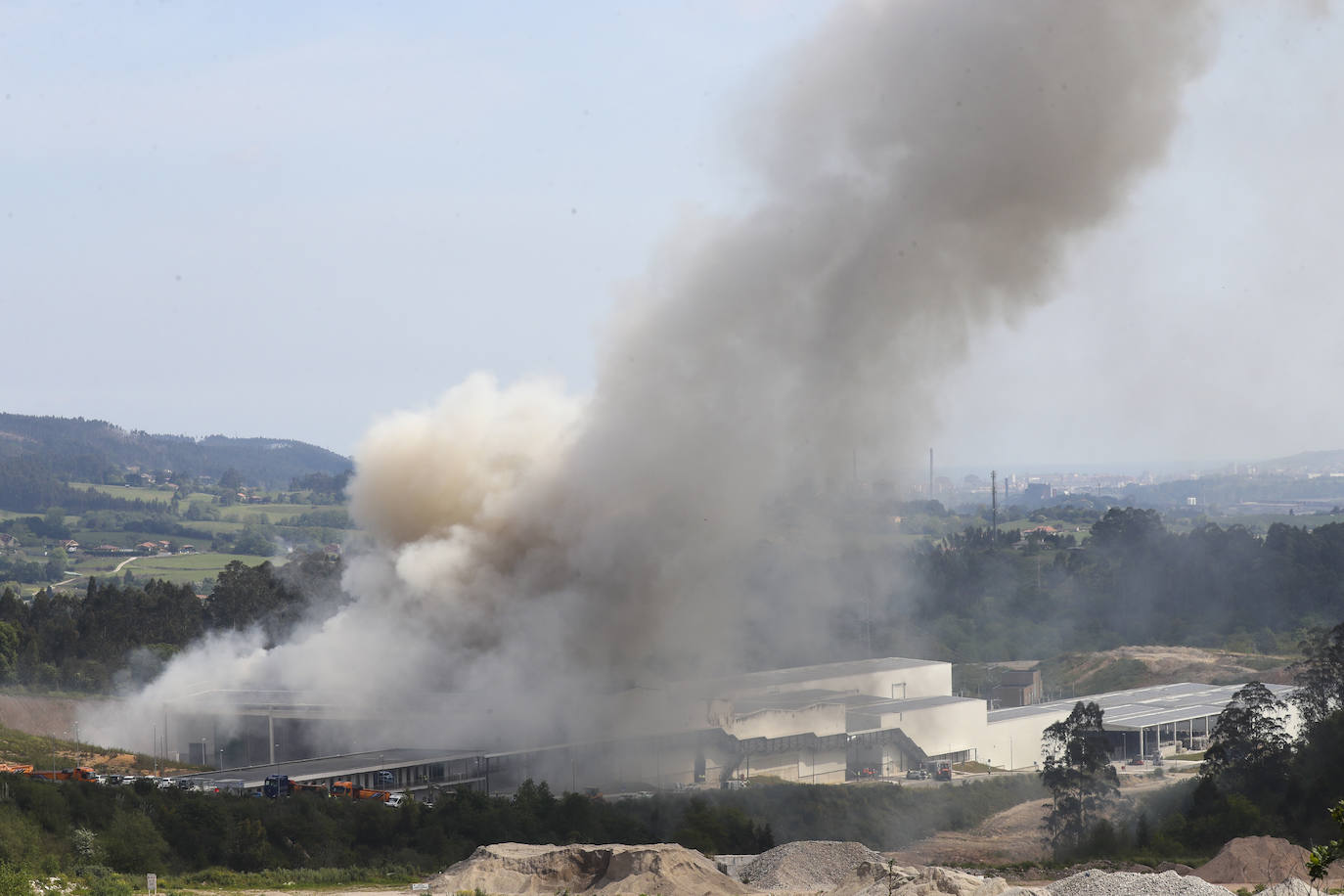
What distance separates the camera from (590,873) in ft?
114

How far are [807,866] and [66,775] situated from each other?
2335cm

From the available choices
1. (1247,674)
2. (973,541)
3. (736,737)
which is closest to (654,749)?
(736,737)

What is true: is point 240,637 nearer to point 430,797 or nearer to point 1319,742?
point 430,797

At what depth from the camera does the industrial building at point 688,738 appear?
47969 mm

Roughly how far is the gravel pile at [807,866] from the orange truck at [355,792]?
1282cm

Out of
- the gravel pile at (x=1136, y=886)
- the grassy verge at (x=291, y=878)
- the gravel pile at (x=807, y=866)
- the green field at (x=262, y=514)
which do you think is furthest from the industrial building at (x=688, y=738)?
the green field at (x=262, y=514)

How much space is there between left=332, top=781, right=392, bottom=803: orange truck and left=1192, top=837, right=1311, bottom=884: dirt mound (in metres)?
23.1

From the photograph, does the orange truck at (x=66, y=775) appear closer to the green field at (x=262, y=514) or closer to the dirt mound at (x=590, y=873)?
the dirt mound at (x=590, y=873)

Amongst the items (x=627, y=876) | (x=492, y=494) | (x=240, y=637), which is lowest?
(x=627, y=876)

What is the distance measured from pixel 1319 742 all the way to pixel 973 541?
68.4m

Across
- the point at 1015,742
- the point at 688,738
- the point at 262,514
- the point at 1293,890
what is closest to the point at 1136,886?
the point at 1293,890

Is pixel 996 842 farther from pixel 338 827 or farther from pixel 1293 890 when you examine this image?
pixel 338 827

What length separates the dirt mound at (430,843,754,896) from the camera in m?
33.0

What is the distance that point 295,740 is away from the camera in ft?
169
